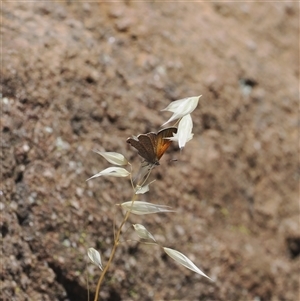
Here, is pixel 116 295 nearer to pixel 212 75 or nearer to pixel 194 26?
pixel 212 75

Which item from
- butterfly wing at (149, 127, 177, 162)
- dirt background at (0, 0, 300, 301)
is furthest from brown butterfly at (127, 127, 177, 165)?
dirt background at (0, 0, 300, 301)

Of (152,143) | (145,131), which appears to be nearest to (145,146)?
(152,143)

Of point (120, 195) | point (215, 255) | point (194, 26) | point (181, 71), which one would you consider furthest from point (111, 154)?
point (194, 26)

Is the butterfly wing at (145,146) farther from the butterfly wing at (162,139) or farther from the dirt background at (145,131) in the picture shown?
the dirt background at (145,131)

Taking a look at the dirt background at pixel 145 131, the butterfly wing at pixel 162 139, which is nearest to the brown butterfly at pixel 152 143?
the butterfly wing at pixel 162 139

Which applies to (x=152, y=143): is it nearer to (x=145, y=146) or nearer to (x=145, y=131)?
(x=145, y=146)
